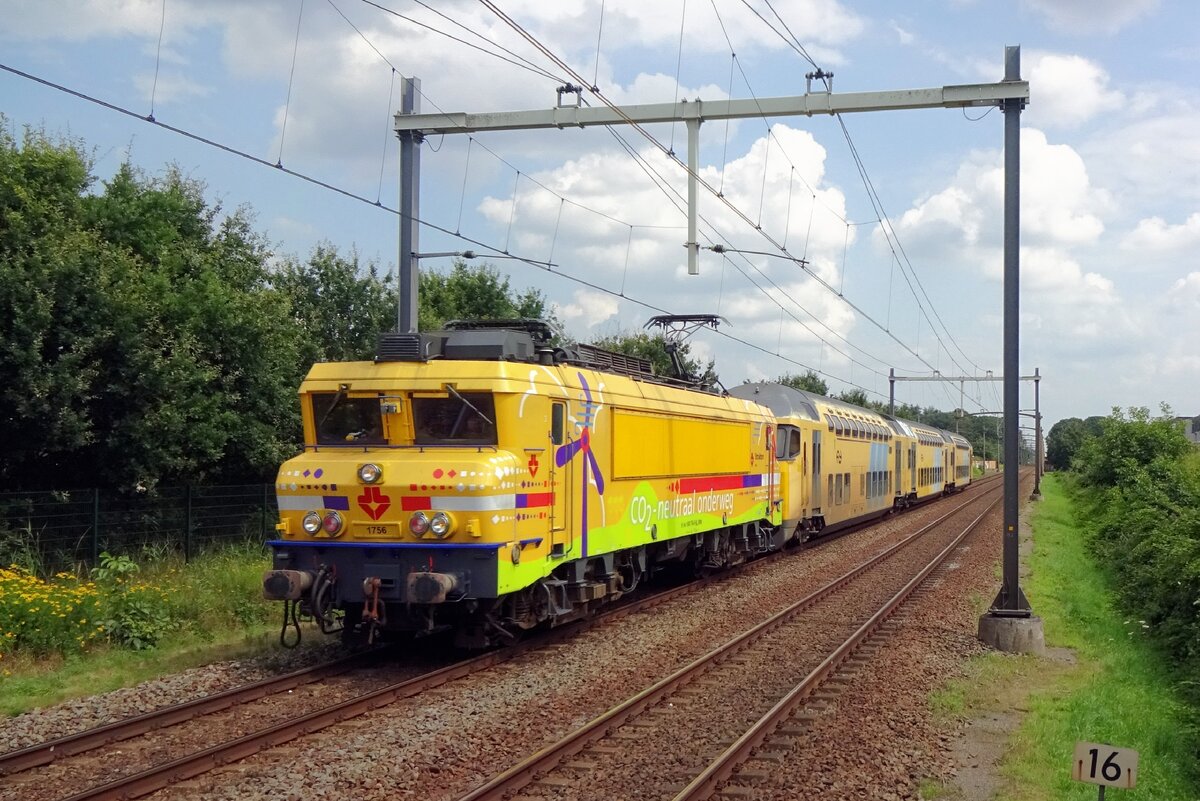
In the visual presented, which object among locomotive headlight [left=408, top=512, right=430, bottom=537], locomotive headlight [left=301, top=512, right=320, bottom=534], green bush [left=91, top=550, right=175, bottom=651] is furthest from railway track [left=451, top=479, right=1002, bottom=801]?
green bush [left=91, top=550, right=175, bottom=651]

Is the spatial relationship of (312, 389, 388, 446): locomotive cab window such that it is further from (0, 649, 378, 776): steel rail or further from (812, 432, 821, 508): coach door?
(812, 432, 821, 508): coach door

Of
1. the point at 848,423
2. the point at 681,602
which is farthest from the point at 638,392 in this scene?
the point at 848,423

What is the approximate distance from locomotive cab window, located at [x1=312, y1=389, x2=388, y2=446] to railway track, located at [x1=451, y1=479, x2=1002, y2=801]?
4.00m

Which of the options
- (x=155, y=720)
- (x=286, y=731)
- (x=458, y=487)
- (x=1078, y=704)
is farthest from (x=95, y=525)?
(x=1078, y=704)

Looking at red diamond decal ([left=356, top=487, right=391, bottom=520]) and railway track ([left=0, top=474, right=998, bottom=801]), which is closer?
railway track ([left=0, top=474, right=998, bottom=801])

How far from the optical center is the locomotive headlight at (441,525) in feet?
33.9

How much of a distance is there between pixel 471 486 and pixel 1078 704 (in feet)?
20.1

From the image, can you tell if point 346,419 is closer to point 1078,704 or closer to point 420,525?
point 420,525

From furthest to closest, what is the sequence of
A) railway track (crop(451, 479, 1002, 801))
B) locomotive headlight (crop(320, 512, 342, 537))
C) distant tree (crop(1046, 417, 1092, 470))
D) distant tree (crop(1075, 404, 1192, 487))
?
distant tree (crop(1046, 417, 1092, 470)) < distant tree (crop(1075, 404, 1192, 487)) < locomotive headlight (crop(320, 512, 342, 537)) < railway track (crop(451, 479, 1002, 801))

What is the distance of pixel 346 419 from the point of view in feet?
37.6

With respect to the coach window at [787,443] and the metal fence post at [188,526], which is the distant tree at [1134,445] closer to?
the coach window at [787,443]

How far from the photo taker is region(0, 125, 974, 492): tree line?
14.8 meters

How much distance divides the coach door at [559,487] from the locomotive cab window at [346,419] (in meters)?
1.83

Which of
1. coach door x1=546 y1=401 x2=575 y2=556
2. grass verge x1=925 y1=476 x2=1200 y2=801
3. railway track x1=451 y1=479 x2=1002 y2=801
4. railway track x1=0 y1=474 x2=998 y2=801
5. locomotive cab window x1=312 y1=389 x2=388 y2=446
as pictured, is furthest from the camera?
coach door x1=546 y1=401 x2=575 y2=556
